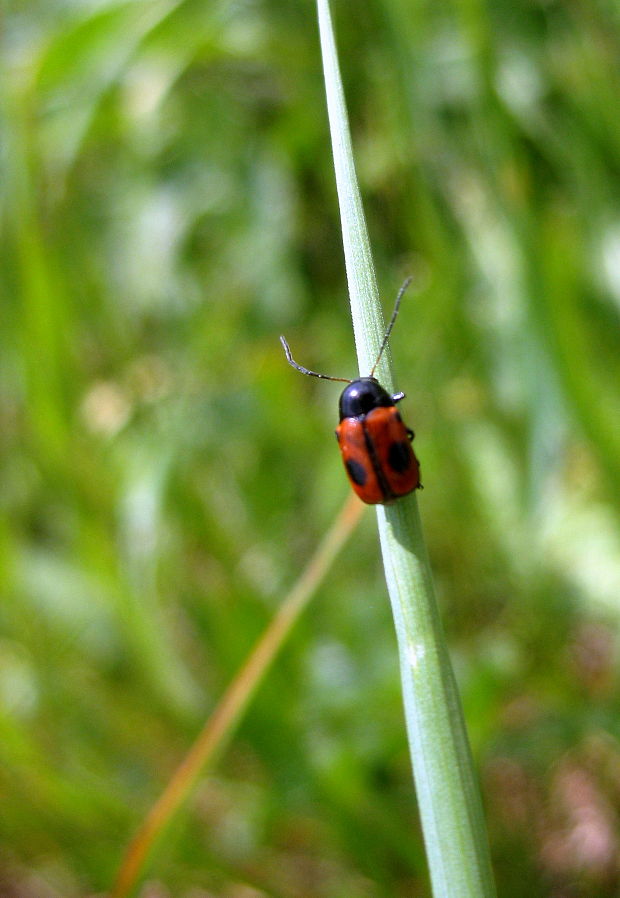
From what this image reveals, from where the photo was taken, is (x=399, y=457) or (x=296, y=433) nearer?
(x=399, y=457)

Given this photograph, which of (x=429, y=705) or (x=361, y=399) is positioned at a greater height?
(x=361, y=399)

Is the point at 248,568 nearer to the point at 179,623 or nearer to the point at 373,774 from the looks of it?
the point at 179,623

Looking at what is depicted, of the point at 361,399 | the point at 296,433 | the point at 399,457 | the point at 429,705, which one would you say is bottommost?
the point at 429,705

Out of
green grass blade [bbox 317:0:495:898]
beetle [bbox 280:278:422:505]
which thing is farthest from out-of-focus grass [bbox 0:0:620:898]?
green grass blade [bbox 317:0:495:898]

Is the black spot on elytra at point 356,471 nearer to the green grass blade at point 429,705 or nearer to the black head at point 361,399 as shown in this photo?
the black head at point 361,399

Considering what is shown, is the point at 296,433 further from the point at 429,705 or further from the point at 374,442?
the point at 429,705

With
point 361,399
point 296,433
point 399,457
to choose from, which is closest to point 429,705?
point 399,457

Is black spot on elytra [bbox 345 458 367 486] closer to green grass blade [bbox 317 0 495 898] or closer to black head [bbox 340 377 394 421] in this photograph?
black head [bbox 340 377 394 421]
